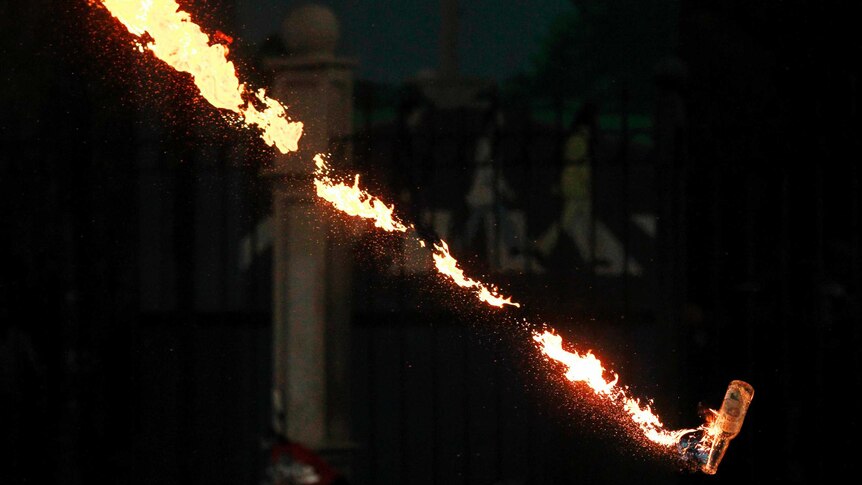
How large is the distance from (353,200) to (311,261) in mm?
860

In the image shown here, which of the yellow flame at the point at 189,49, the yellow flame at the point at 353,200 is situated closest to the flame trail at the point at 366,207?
the yellow flame at the point at 353,200

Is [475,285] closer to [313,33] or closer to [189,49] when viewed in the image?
[313,33]

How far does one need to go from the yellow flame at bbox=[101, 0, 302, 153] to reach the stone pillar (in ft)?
2.53

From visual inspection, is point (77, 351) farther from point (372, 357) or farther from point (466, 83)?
point (466, 83)

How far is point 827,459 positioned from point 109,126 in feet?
14.5

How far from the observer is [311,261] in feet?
21.9

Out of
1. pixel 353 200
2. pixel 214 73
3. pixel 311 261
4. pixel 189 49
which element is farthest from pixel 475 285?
pixel 189 49

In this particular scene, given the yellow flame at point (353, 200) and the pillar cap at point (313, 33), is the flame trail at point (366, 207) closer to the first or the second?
the yellow flame at point (353, 200)

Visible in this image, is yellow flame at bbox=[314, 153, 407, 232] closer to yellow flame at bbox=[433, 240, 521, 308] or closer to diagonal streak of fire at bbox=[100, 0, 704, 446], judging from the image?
diagonal streak of fire at bbox=[100, 0, 704, 446]

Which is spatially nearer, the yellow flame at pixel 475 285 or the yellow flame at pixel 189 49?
the yellow flame at pixel 189 49

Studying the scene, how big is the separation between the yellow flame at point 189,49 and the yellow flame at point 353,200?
580mm

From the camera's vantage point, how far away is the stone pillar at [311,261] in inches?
257

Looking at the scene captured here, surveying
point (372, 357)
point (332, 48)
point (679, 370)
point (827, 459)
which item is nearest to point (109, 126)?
point (332, 48)

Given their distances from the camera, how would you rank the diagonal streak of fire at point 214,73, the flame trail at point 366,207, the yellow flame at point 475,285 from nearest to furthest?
1. the diagonal streak of fire at point 214,73
2. the flame trail at point 366,207
3. the yellow flame at point 475,285
